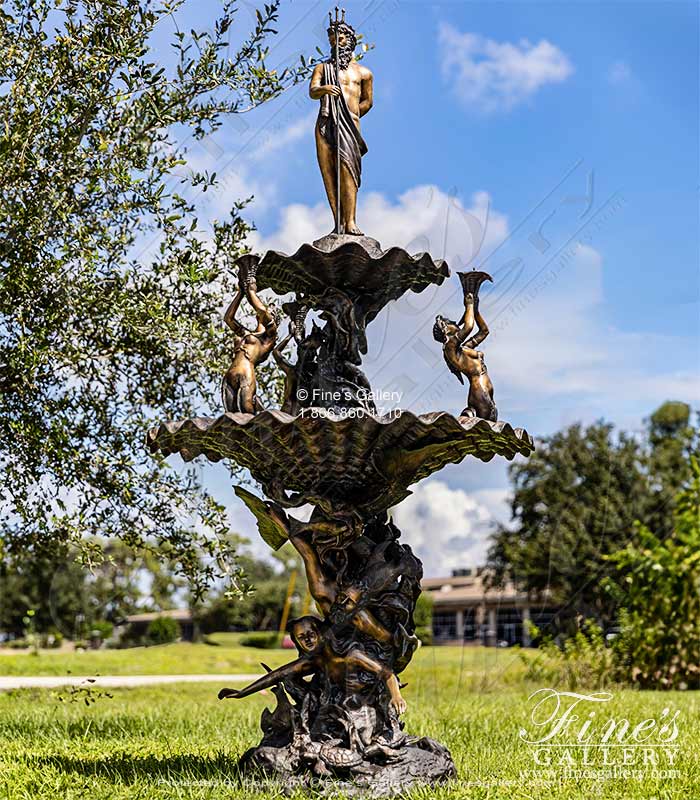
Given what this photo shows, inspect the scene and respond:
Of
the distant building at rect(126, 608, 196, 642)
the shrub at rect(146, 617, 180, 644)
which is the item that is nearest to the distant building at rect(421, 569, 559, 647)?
the shrub at rect(146, 617, 180, 644)

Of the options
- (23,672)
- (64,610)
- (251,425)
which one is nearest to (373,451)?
(251,425)

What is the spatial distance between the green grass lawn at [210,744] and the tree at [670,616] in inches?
69.1

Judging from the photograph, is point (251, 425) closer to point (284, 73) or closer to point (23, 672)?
point (284, 73)

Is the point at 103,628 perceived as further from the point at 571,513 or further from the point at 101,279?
the point at 101,279

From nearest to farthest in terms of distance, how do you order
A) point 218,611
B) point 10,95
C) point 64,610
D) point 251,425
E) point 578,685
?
1. point 251,425
2. point 10,95
3. point 578,685
4. point 64,610
5. point 218,611

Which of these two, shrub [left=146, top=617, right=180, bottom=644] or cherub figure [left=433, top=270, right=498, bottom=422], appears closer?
cherub figure [left=433, top=270, right=498, bottom=422]

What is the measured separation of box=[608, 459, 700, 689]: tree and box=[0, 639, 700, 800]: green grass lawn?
176 cm

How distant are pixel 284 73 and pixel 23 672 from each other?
1404cm

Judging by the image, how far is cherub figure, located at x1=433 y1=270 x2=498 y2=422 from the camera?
18.3 ft

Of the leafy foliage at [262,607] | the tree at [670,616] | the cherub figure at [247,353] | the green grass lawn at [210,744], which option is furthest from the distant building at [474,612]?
the cherub figure at [247,353]

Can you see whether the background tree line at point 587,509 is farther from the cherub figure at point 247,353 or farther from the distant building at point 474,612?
the cherub figure at point 247,353

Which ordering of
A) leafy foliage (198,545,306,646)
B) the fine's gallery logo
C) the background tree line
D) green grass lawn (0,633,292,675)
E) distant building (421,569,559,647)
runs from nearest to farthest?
the fine's gallery logo → green grass lawn (0,633,292,675) → the background tree line → distant building (421,569,559,647) → leafy foliage (198,545,306,646)

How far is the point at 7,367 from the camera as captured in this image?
311 inches

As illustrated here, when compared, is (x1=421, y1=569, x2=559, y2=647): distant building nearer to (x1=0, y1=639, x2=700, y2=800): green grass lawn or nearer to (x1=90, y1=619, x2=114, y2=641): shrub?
(x1=90, y1=619, x2=114, y2=641): shrub
